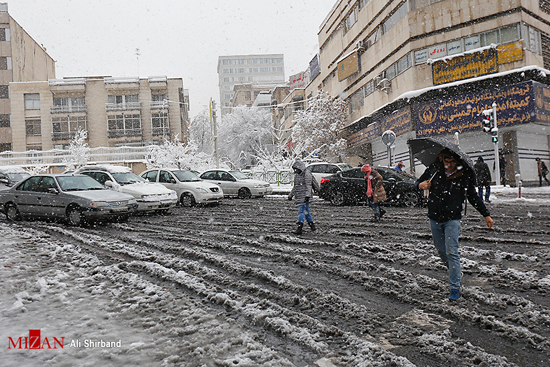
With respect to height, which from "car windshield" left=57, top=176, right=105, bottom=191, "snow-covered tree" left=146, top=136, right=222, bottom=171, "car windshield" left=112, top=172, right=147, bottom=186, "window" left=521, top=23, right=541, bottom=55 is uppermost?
"window" left=521, top=23, right=541, bottom=55

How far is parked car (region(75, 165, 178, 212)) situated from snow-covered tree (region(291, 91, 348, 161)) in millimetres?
21535

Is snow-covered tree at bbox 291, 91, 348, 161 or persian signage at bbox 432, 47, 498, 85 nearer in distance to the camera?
persian signage at bbox 432, 47, 498, 85

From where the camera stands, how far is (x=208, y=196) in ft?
53.0

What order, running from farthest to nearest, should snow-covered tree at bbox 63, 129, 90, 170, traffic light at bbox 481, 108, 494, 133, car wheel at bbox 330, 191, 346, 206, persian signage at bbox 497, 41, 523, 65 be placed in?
1. snow-covered tree at bbox 63, 129, 90, 170
2. persian signage at bbox 497, 41, 523, 65
3. traffic light at bbox 481, 108, 494, 133
4. car wheel at bbox 330, 191, 346, 206

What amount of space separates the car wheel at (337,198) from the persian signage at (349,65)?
2120 cm

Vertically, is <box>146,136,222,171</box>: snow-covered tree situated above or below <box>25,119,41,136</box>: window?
below

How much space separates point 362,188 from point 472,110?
39.1 feet

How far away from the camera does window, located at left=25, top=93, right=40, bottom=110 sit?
5269 cm

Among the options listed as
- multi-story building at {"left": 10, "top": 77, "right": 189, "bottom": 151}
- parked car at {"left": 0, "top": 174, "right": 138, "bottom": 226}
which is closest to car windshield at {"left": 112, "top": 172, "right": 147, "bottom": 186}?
parked car at {"left": 0, "top": 174, "right": 138, "bottom": 226}

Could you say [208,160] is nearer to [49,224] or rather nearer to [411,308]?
[49,224]

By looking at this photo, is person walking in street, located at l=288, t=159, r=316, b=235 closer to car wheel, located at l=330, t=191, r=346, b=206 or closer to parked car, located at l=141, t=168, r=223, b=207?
car wheel, located at l=330, t=191, r=346, b=206

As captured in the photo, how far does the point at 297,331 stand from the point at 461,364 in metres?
1.31

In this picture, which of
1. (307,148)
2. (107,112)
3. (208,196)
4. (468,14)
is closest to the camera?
(208,196)

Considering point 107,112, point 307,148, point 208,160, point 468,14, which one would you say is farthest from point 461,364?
point 107,112
